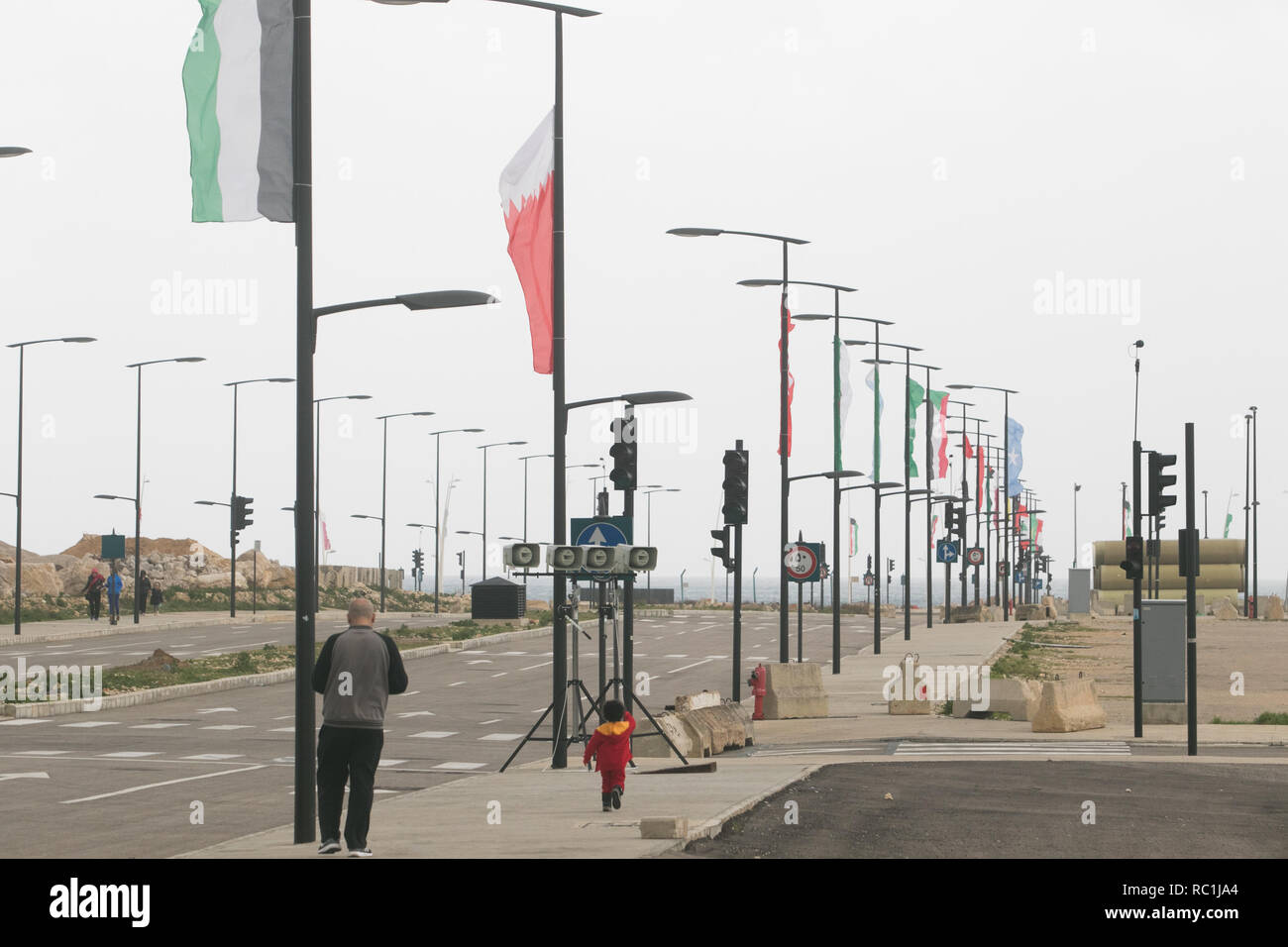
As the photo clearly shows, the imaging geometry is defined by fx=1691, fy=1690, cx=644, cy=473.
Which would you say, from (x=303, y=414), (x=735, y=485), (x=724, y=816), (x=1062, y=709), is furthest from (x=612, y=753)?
(x=735, y=485)

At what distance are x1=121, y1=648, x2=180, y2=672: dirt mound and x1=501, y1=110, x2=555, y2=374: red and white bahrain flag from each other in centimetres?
2048

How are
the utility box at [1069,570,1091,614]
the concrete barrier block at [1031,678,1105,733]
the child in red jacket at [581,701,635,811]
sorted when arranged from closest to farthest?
the child in red jacket at [581,701,635,811]
the concrete barrier block at [1031,678,1105,733]
the utility box at [1069,570,1091,614]

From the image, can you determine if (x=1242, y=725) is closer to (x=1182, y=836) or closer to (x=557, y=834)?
(x=1182, y=836)

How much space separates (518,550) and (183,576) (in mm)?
100193

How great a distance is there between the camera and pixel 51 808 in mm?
17812

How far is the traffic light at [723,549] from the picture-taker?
116 ft

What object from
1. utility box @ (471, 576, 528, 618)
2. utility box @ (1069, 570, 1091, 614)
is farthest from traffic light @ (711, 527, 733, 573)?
utility box @ (1069, 570, 1091, 614)

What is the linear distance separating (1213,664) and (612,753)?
114 ft

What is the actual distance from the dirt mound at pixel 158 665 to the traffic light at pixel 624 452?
18.6m

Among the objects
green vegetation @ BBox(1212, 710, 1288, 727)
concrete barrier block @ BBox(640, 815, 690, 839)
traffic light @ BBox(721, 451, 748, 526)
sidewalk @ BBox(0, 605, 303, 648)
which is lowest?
sidewalk @ BBox(0, 605, 303, 648)

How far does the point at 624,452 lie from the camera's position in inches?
952

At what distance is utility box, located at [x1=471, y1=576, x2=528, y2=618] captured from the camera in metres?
69.9

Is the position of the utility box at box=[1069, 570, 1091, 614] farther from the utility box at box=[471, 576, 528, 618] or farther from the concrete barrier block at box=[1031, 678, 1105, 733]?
the concrete barrier block at box=[1031, 678, 1105, 733]

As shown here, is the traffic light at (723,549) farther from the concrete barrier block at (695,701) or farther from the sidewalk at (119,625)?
the sidewalk at (119,625)
